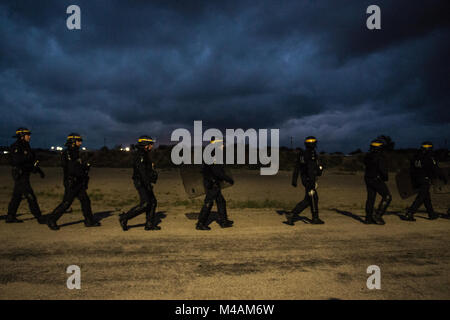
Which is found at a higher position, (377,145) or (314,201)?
(377,145)

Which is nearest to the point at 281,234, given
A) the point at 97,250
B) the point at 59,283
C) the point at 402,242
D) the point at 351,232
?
the point at 351,232

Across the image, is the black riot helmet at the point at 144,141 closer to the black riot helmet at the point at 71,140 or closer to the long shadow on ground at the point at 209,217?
the black riot helmet at the point at 71,140

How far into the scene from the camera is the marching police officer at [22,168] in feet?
22.9

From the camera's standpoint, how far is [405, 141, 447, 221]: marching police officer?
773 cm

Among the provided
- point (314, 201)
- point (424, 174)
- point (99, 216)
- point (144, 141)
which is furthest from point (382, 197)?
point (99, 216)

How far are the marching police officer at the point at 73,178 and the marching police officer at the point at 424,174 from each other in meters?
8.93

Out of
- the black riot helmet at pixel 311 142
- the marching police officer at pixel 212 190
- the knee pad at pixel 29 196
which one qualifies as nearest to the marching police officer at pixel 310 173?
the black riot helmet at pixel 311 142

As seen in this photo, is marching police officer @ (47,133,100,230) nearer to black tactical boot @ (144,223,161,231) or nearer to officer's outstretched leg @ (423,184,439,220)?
black tactical boot @ (144,223,161,231)

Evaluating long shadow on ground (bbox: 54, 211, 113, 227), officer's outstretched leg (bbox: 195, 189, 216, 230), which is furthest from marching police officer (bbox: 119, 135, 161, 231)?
long shadow on ground (bbox: 54, 211, 113, 227)

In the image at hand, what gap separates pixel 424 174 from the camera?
25.6 feet

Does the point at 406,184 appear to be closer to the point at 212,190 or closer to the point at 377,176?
the point at 377,176

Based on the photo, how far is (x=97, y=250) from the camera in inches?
201

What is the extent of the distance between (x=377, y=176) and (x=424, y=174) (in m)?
1.87
